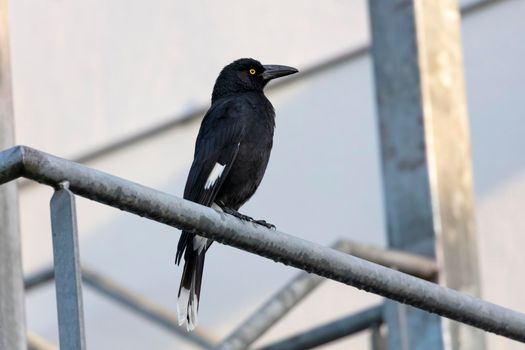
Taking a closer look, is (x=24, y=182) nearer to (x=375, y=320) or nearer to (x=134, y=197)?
(x=375, y=320)

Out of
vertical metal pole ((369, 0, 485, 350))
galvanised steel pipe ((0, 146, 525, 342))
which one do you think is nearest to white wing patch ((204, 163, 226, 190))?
vertical metal pole ((369, 0, 485, 350))

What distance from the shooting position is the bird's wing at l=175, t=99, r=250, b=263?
19.0ft

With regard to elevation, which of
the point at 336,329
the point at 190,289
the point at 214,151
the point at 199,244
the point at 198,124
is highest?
the point at 198,124

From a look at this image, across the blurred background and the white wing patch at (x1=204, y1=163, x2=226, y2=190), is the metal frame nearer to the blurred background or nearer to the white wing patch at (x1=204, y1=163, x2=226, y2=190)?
the white wing patch at (x1=204, y1=163, x2=226, y2=190)

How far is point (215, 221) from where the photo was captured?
3.56 metres

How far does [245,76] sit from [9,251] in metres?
2.64

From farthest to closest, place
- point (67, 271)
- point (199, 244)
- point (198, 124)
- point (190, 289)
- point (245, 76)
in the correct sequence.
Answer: point (198, 124)
point (245, 76)
point (199, 244)
point (190, 289)
point (67, 271)

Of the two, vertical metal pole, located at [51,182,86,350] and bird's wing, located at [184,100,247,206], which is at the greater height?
bird's wing, located at [184,100,247,206]

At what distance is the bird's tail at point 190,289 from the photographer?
212 inches

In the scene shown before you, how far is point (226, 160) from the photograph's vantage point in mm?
6012

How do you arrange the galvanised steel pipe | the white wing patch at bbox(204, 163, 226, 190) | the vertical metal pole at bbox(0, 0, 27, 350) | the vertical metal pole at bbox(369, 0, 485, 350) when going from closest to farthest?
1. the galvanised steel pipe
2. the vertical metal pole at bbox(0, 0, 27, 350)
3. the white wing patch at bbox(204, 163, 226, 190)
4. the vertical metal pole at bbox(369, 0, 485, 350)

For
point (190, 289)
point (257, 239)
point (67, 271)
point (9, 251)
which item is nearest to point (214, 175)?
point (190, 289)

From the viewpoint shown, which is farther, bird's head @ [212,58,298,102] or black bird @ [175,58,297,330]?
bird's head @ [212,58,298,102]

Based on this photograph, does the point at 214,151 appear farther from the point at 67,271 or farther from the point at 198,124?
the point at 198,124
